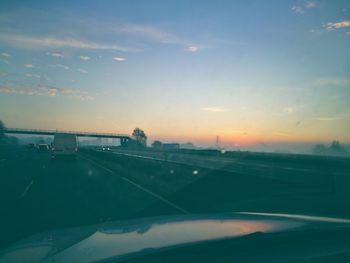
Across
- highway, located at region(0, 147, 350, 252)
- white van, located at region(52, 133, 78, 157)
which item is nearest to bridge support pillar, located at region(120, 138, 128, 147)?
white van, located at region(52, 133, 78, 157)

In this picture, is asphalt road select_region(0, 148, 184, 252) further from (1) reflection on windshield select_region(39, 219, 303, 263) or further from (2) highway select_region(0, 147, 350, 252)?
(1) reflection on windshield select_region(39, 219, 303, 263)

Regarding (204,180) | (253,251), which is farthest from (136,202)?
(253,251)

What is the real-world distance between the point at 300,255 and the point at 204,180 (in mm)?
13955

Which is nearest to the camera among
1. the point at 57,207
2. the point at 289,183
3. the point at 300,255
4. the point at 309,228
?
the point at 300,255

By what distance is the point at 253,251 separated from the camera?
3545 mm

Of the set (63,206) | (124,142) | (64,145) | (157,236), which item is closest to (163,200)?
(63,206)

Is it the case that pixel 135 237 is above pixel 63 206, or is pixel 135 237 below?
above

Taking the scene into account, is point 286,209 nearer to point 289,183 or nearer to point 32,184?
point 289,183

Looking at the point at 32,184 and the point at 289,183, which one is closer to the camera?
the point at 289,183

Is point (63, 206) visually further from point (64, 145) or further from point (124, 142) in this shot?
point (124, 142)

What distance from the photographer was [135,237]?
429cm

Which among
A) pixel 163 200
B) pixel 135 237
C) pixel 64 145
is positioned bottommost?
pixel 163 200

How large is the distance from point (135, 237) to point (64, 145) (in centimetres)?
4349

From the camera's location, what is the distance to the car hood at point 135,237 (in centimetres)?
367
